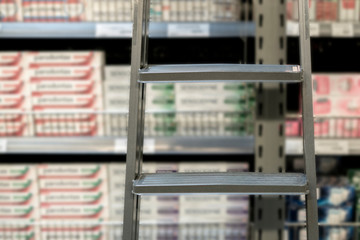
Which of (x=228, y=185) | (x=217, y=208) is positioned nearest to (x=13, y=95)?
(x=217, y=208)

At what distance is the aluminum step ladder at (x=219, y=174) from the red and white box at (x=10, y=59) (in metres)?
0.73

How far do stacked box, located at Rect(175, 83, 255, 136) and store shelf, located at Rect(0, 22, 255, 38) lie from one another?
20 centimetres

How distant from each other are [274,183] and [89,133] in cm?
85

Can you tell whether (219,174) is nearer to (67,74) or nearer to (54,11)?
(67,74)

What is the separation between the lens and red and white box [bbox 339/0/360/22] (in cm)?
151

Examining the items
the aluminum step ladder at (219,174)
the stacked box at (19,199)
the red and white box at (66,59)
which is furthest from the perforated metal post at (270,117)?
the stacked box at (19,199)

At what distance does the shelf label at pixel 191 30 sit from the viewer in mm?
1413

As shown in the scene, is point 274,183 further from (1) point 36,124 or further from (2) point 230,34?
(1) point 36,124

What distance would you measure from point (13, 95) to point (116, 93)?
40cm

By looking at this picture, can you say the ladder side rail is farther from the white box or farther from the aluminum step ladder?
the white box

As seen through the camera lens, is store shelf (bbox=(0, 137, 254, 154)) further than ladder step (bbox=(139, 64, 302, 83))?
Yes

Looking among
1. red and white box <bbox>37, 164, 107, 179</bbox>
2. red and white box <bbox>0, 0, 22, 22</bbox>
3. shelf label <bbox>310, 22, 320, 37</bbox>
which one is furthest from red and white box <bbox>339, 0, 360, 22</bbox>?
red and white box <bbox>0, 0, 22, 22</bbox>

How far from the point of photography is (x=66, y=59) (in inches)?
60.6

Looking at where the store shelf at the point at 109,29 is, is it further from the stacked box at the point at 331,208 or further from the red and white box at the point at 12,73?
the stacked box at the point at 331,208
